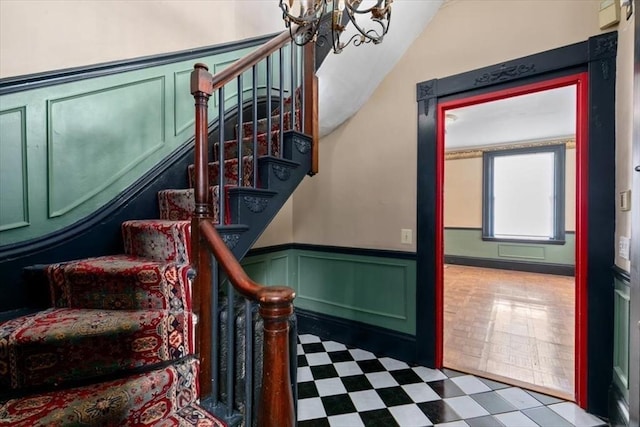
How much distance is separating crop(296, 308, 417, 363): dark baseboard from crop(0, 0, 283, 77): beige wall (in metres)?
2.53

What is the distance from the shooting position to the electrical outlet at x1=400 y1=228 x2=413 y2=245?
7.71 feet

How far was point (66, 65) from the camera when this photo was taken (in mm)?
1654

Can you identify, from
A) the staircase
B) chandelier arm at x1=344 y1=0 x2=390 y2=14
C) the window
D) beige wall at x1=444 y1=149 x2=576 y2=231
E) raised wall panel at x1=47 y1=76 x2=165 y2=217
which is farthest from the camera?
beige wall at x1=444 y1=149 x2=576 y2=231

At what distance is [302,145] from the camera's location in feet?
5.98

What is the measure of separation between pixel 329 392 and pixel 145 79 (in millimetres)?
2378

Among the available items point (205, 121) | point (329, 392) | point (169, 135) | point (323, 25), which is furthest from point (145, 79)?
point (329, 392)

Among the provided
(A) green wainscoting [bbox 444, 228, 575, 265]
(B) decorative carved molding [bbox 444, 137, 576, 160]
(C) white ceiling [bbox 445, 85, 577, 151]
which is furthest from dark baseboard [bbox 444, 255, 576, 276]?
(C) white ceiling [bbox 445, 85, 577, 151]

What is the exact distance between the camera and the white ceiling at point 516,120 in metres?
3.57

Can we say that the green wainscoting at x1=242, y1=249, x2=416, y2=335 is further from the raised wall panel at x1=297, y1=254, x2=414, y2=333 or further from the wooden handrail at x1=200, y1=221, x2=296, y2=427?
the wooden handrail at x1=200, y1=221, x2=296, y2=427

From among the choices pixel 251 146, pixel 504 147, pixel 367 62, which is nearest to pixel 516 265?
pixel 504 147

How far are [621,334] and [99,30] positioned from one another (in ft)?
11.3

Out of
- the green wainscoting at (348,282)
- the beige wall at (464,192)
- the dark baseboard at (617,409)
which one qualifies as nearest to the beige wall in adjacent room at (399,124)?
the green wainscoting at (348,282)

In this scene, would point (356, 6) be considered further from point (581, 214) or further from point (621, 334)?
point (621, 334)

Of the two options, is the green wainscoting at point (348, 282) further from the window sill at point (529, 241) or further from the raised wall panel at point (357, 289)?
the window sill at point (529, 241)
